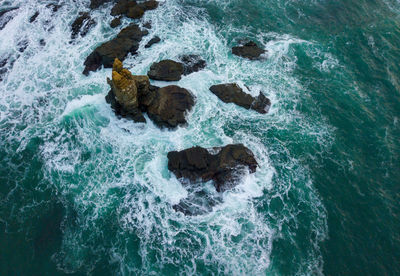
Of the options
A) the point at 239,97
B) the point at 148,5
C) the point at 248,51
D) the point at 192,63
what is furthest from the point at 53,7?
the point at 239,97

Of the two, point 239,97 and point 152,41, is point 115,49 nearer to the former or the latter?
point 152,41

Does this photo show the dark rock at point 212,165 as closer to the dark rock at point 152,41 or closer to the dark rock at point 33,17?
the dark rock at point 152,41

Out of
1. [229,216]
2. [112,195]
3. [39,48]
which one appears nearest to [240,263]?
[229,216]

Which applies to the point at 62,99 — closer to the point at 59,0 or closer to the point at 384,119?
the point at 59,0

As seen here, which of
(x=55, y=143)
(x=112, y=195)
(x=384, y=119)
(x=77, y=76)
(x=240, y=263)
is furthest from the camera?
(x=77, y=76)

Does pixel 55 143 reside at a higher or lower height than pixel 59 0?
lower

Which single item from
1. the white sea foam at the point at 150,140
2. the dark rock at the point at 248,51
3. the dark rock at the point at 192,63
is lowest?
the white sea foam at the point at 150,140

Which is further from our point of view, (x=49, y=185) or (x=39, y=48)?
(x=39, y=48)

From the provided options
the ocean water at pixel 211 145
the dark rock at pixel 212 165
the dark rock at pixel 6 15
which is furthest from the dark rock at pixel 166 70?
the dark rock at pixel 6 15
